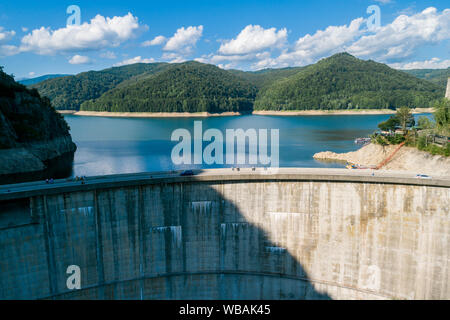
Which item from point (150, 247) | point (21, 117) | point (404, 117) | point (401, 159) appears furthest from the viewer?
point (404, 117)

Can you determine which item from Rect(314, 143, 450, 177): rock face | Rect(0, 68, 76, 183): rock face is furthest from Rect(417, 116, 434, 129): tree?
Rect(0, 68, 76, 183): rock face

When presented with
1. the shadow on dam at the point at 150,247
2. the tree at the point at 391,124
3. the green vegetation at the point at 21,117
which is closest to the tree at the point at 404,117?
the tree at the point at 391,124

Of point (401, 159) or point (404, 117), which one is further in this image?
point (404, 117)

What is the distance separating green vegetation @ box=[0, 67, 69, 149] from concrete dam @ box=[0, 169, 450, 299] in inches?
1478

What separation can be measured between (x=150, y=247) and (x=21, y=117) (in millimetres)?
50574

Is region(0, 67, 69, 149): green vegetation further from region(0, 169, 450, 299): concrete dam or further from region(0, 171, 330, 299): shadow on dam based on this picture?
region(0, 171, 330, 299): shadow on dam

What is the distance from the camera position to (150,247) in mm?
24016

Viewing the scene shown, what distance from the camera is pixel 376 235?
2434 cm

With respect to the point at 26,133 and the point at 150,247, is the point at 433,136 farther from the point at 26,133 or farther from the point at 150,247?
the point at 26,133

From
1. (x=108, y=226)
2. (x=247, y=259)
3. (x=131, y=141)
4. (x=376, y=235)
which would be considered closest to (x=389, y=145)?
(x=376, y=235)

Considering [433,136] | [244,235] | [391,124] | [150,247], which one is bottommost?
[150,247]

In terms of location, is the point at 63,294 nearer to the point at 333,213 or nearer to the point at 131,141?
the point at 333,213

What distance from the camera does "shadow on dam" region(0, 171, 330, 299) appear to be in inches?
828

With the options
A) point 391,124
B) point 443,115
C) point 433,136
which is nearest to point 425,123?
point 443,115
